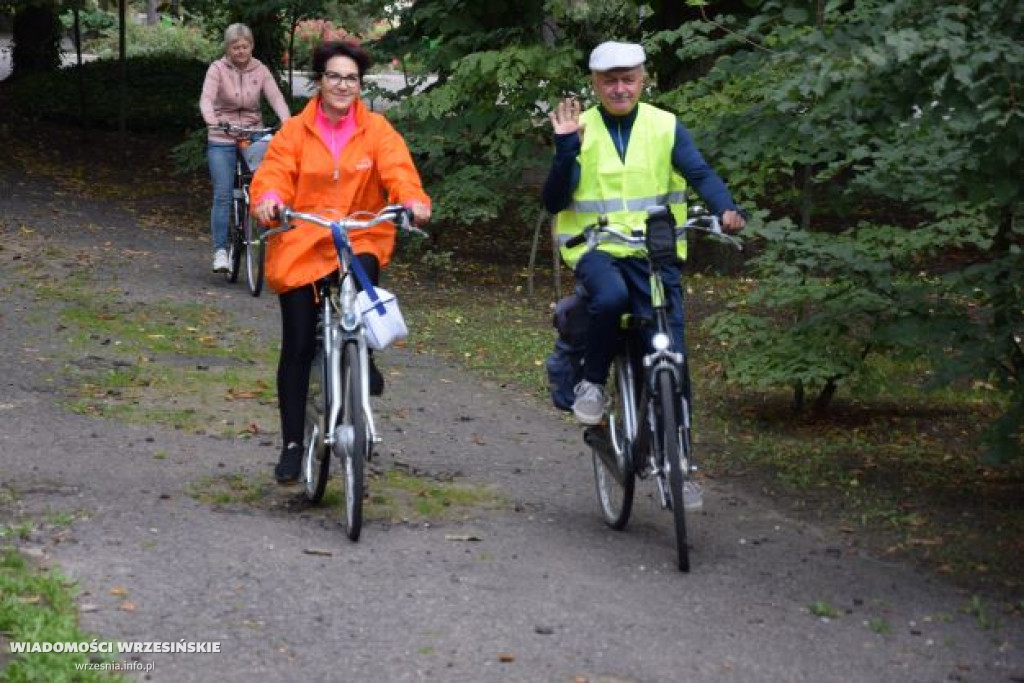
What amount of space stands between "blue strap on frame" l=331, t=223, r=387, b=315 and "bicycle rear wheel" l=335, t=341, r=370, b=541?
20 centimetres

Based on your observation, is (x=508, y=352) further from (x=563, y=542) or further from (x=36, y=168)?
(x=36, y=168)

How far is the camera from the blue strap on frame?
7.05m

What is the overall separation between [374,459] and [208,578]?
2579mm

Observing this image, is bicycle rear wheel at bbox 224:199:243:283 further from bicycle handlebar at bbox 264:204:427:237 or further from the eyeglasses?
bicycle handlebar at bbox 264:204:427:237

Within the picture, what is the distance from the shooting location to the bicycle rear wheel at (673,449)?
21.6 ft

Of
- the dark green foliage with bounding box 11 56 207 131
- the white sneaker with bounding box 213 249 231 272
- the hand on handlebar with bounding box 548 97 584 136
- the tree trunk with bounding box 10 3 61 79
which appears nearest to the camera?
the hand on handlebar with bounding box 548 97 584 136

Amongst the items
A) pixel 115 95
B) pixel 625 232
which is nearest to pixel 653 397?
pixel 625 232

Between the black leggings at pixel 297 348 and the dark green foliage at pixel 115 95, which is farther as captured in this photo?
the dark green foliage at pixel 115 95

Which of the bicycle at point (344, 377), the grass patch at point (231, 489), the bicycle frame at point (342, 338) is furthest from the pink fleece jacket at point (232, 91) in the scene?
the bicycle frame at point (342, 338)

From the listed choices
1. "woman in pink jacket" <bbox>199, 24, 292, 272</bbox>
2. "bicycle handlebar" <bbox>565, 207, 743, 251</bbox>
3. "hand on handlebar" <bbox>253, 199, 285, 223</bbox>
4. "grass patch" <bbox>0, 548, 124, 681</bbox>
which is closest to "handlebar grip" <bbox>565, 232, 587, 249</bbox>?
"bicycle handlebar" <bbox>565, 207, 743, 251</bbox>

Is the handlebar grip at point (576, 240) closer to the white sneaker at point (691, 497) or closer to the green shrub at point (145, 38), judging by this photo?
the white sneaker at point (691, 497)

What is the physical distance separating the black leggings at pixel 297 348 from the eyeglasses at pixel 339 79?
2.36 ft

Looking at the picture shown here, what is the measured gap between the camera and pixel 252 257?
47.0 feet

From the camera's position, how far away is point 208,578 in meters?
6.29
